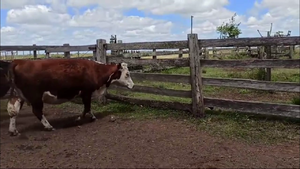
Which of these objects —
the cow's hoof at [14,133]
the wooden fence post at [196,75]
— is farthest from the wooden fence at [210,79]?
the cow's hoof at [14,133]

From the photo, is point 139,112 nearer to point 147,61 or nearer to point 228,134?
Answer: point 147,61

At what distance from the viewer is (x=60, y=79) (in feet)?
18.7

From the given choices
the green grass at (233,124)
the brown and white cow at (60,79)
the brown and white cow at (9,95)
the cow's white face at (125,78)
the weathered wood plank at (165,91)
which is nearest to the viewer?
the brown and white cow at (9,95)

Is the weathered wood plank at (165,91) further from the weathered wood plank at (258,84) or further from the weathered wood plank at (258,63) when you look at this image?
the weathered wood plank at (258,63)

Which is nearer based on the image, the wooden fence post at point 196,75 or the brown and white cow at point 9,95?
the brown and white cow at point 9,95

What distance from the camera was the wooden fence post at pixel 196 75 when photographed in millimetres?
6145

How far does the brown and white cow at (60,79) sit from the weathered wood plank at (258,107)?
A: 197 cm

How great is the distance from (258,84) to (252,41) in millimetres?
782

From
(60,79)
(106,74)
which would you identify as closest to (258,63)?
(106,74)

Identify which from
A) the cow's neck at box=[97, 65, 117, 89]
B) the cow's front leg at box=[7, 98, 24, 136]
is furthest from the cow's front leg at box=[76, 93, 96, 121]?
the cow's front leg at box=[7, 98, 24, 136]

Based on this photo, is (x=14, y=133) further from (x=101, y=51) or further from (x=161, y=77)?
(x=101, y=51)

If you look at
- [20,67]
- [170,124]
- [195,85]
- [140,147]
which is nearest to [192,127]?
[170,124]

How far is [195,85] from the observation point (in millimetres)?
6199

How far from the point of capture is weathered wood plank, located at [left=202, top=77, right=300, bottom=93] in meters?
5.24
